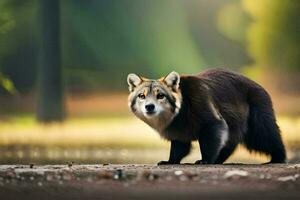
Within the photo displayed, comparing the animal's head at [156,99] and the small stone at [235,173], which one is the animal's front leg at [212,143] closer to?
the animal's head at [156,99]

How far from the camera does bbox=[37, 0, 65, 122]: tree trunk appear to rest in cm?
1598

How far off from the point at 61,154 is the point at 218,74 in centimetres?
578

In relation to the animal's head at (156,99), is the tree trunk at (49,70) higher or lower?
higher

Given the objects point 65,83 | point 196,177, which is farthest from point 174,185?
point 65,83

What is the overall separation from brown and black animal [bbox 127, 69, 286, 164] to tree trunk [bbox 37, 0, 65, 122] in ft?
21.3

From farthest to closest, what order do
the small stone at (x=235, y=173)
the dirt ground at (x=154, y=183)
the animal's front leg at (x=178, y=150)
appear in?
1. the animal's front leg at (x=178, y=150)
2. the small stone at (x=235, y=173)
3. the dirt ground at (x=154, y=183)

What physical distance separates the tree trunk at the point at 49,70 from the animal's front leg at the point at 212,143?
6976mm

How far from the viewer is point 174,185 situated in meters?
7.98

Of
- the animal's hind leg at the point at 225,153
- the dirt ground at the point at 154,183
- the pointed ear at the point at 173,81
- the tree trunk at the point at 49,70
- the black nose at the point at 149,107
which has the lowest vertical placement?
the dirt ground at the point at 154,183

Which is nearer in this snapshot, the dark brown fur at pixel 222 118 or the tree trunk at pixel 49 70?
the dark brown fur at pixel 222 118

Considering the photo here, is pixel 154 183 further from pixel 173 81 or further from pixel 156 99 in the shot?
pixel 173 81

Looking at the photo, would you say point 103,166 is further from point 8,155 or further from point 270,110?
point 8,155

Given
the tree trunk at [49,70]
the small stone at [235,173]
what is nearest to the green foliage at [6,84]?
the tree trunk at [49,70]

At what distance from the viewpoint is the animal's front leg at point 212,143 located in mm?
9242
